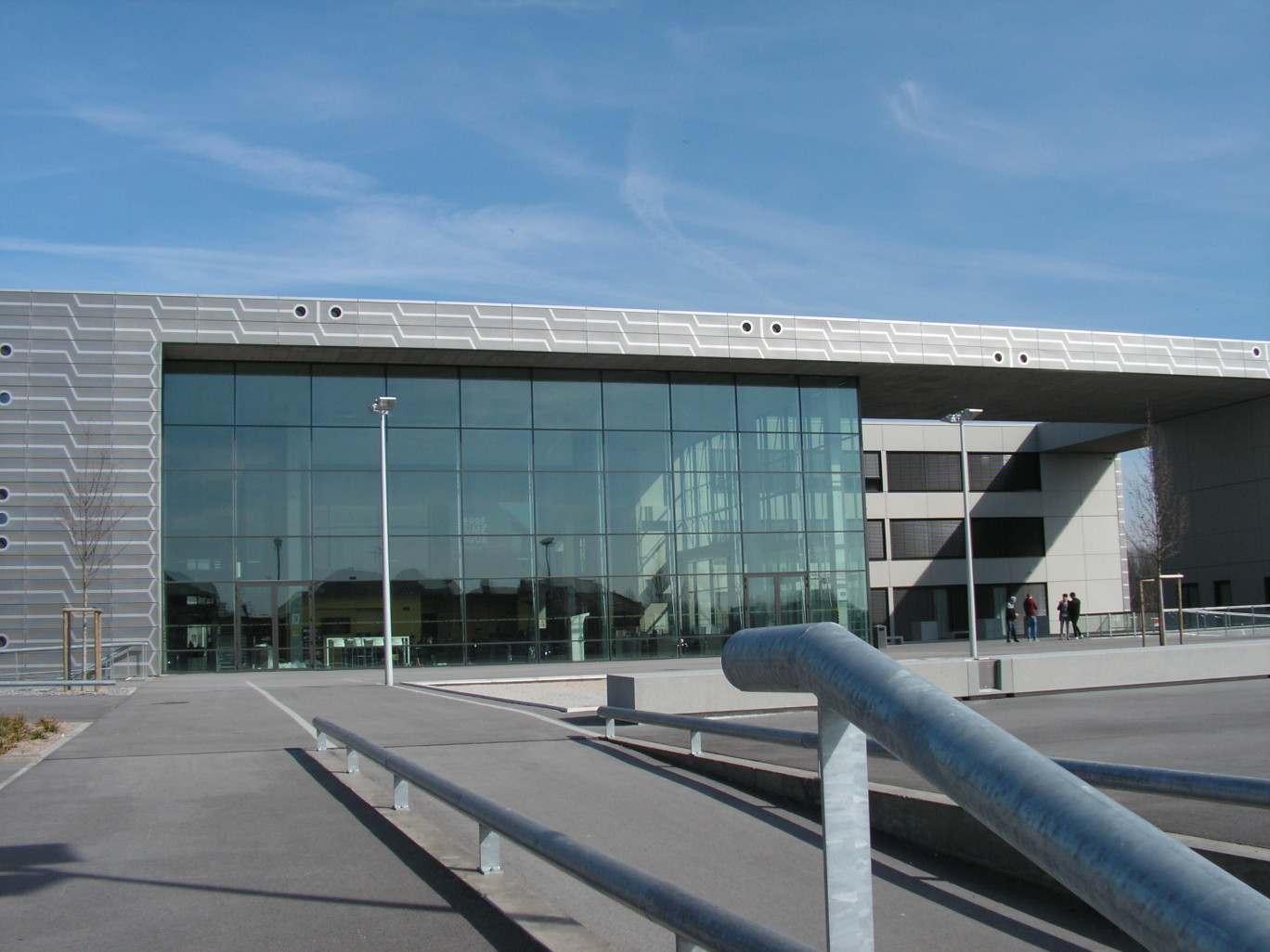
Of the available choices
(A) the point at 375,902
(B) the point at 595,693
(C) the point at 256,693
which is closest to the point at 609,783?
(A) the point at 375,902

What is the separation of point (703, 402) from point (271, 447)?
13.5m

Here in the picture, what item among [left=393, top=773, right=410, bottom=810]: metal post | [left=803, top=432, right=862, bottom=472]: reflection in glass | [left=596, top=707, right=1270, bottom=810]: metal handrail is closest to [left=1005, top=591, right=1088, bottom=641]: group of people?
[left=803, top=432, right=862, bottom=472]: reflection in glass

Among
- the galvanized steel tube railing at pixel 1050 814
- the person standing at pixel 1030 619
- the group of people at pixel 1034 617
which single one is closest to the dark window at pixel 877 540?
the group of people at pixel 1034 617

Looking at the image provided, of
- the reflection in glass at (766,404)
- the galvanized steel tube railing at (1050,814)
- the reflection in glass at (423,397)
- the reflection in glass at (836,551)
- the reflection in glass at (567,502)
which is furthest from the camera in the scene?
the reflection in glass at (836,551)

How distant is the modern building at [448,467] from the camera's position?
31.6 meters

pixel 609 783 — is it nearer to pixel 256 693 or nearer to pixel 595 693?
pixel 595 693

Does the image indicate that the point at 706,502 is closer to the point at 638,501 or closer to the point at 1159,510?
the point at 638,501

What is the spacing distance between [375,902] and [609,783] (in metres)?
4.79

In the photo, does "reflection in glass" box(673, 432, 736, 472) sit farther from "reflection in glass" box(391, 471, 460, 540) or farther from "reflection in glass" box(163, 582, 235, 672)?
"reflection in glass" box(163, 582, 235, 672)

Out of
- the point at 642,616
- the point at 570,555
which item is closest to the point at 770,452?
the point at 642,616

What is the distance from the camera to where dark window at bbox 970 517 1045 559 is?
52188 millimetres

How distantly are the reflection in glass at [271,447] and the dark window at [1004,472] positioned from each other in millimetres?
31585

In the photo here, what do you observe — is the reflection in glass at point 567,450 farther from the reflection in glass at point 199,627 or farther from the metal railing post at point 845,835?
the metal railing post at point 845,835

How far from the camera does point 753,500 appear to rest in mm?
36938
